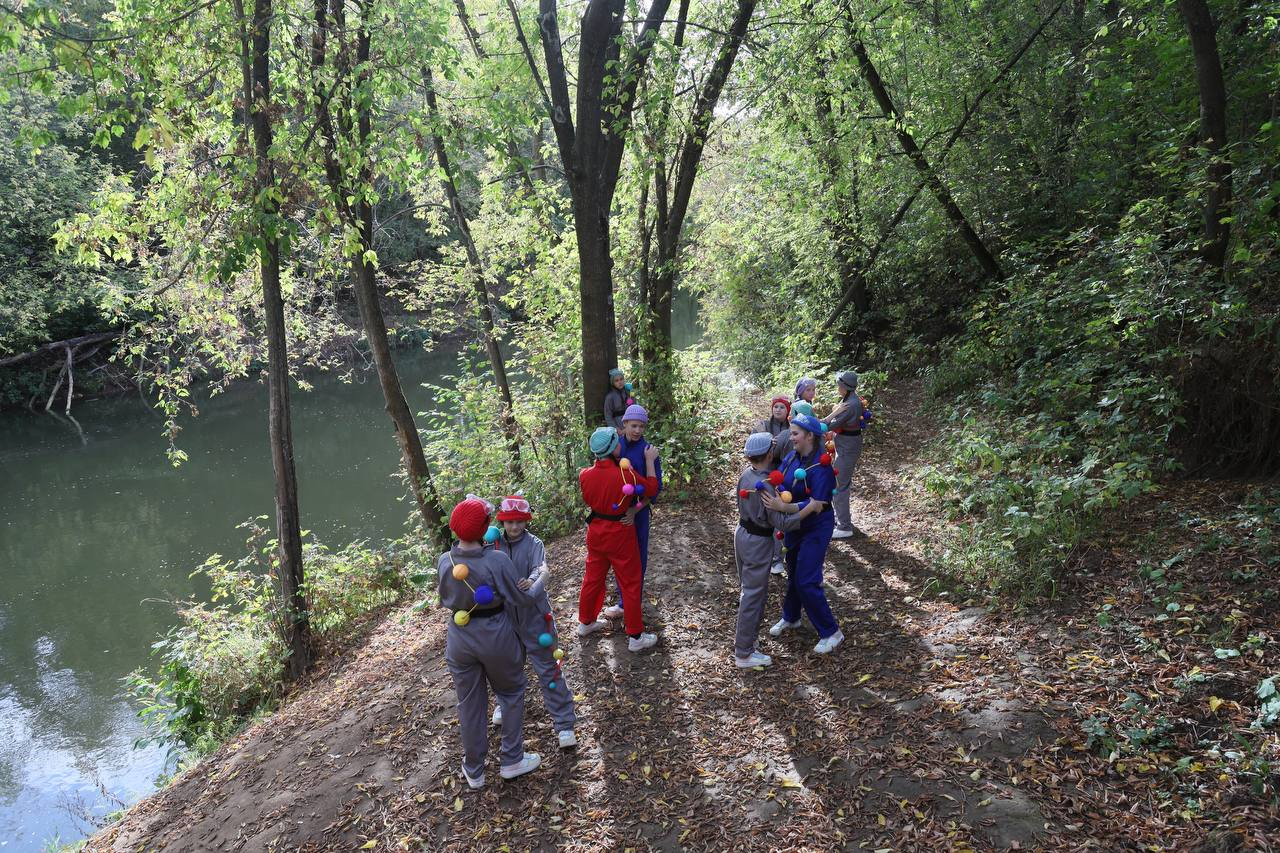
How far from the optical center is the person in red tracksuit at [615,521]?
507 centimetres

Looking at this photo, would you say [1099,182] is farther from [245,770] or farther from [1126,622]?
[245,770]

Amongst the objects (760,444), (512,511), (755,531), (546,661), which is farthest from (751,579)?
(512,511)

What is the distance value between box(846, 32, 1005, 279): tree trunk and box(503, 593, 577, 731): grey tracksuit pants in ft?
32.0

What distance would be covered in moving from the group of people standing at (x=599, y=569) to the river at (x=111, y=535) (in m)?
5.57

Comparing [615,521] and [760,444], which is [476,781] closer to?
[615,521]

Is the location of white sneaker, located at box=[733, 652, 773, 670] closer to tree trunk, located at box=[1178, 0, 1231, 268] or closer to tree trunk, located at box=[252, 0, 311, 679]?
tree trunk, located at box=[1178, 0, 1231, 268]

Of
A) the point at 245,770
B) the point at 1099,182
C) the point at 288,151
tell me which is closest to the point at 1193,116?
the point at 1099,182

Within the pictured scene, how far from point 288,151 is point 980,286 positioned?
11798 millimetres

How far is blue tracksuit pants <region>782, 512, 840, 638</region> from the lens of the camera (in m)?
5.00

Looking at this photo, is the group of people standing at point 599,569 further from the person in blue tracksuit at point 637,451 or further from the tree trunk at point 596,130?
the tree trunk at point 596,130

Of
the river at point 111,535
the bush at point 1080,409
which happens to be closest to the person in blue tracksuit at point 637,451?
the bush at point 1080,409

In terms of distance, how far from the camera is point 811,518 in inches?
196

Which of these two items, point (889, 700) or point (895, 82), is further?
point (895, 82)

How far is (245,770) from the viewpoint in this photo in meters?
5.41
